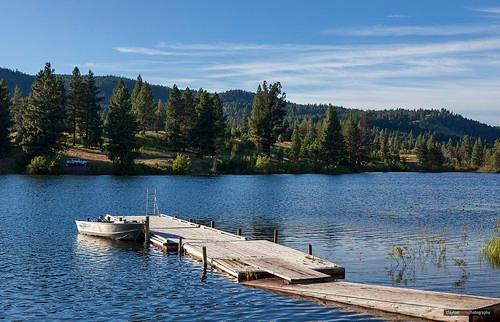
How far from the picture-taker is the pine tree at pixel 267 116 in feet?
476

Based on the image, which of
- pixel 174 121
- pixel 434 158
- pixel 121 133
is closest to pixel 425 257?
pixel 121 133

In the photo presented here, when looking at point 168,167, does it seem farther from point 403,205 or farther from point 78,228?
point 78,228

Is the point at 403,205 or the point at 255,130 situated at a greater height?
the point at 255,130

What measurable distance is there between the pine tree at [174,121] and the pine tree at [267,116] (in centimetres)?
2227

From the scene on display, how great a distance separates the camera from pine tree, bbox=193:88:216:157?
12794cm

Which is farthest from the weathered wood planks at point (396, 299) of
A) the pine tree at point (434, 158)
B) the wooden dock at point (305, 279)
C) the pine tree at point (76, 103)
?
the pine tree at point (434, 158)

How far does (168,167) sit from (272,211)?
2247 inches

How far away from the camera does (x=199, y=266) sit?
32.7 m

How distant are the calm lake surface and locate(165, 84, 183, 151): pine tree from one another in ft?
165

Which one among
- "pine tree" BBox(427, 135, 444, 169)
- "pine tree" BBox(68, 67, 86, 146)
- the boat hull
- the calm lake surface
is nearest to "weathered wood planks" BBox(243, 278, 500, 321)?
the calm lake surface

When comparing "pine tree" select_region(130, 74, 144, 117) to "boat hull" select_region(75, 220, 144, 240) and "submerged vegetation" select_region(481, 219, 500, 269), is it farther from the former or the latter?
"submerged vegetation" select_region(481, 219, 500, 269)

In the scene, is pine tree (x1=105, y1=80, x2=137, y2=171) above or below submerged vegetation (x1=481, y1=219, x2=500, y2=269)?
above

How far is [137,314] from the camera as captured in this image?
74.9 feet

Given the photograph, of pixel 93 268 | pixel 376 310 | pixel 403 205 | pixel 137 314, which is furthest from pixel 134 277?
pixel 403 205
